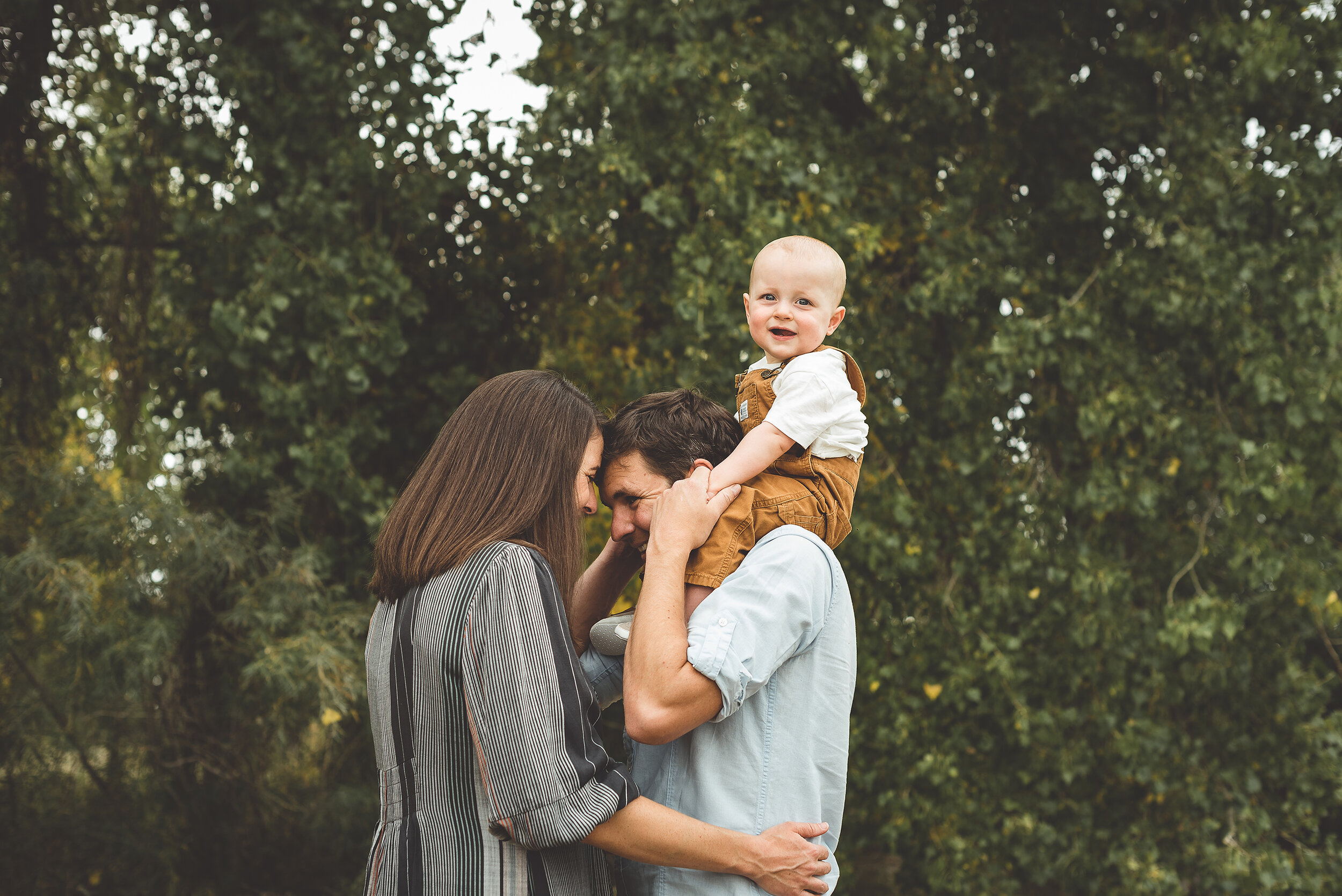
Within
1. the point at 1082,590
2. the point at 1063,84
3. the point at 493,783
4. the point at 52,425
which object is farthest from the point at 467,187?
the point at 493,783

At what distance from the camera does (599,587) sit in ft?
6.34

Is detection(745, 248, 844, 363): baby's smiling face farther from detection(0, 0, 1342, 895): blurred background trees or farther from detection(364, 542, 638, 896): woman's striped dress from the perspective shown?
detection(0, 0, 1342, 895): blurred background trees

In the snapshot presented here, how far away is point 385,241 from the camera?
3.88 metres

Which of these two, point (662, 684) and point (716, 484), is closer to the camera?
point (662, 684)

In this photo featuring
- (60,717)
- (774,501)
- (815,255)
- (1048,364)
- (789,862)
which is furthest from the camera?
(1048,364)

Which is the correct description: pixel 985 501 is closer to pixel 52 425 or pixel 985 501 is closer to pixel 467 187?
pixel 467 187

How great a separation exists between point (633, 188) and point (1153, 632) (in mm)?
2667

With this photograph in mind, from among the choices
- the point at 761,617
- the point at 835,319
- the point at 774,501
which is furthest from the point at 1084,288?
the point at 761,617

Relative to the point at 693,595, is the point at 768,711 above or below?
below

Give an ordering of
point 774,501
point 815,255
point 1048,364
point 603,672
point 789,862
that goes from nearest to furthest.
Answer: point 789,862 < point 774,501 < point 603,672 < point 815,255 < point 1048,364

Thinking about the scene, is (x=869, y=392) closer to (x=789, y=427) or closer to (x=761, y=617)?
(x=789, y=427)

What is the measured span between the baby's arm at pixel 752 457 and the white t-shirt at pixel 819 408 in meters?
0.02

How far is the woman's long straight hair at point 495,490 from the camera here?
1459mm

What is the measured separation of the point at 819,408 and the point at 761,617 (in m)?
0.46
